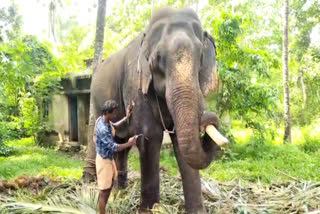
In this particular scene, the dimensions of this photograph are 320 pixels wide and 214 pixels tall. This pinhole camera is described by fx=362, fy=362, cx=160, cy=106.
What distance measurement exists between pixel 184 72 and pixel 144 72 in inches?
27.2

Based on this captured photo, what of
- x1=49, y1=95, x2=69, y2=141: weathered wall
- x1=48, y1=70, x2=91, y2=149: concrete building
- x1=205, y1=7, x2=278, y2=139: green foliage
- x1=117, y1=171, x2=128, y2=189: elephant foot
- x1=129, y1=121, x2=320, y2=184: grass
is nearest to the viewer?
x1=117, y1=171, x2=128, y2=189: elephant foot

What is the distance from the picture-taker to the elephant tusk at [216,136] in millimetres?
2768

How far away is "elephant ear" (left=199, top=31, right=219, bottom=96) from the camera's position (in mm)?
3830

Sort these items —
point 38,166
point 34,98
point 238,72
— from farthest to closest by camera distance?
point 34,98
point 238,72
point 38,166

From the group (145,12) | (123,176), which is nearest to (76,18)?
(145,12)

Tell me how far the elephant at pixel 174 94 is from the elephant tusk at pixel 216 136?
0.05 m

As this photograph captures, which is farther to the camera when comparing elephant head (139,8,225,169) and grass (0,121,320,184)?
grass (0,121,320,184)

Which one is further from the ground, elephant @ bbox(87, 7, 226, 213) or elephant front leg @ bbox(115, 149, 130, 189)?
elephant @ bbox(87, 7, 226, 213)

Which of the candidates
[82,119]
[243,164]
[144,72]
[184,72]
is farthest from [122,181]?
[82,119]

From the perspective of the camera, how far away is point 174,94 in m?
3.32

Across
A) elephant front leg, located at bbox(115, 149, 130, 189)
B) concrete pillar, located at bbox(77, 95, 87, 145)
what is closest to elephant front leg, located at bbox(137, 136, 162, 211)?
elephant front leg, located at bbox(115, 149, 130, 189)

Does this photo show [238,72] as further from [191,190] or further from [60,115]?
[60,115]

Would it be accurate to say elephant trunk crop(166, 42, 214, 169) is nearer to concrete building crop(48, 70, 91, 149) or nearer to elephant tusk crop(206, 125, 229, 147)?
elephant tusk crop(206, 125, 229, 147)

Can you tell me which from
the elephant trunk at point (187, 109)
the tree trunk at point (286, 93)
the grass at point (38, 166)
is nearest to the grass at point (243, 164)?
the grass at point (38, 166)
